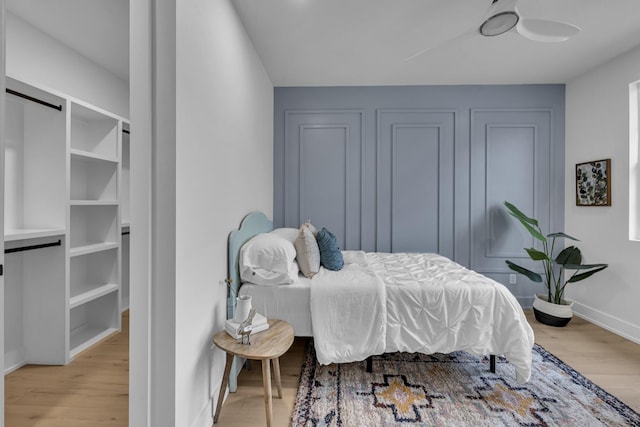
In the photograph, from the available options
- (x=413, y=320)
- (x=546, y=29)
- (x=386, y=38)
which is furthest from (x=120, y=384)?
(x=546, y=29)

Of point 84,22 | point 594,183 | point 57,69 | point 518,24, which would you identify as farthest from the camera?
point 594,183

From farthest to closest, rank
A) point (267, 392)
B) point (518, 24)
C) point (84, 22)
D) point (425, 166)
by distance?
point (425, 166), point (84, 22), point (518, 24), point (267, 392)

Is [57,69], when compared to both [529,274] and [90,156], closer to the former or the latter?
[90,156]

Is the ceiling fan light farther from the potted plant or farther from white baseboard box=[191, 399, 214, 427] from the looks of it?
white baseboard box=[191, 399, 214, 427]

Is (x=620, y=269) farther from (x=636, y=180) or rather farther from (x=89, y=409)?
(x=89, y=409)

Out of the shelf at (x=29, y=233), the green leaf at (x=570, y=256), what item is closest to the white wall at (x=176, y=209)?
the shelf at (x=29, y=233)

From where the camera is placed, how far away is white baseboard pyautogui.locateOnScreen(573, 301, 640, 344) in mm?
2746

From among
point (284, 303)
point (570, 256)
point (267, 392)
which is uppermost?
point (570, 256)

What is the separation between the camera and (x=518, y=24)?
1.95 meters

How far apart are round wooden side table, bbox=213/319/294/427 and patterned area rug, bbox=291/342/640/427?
1.17 feet

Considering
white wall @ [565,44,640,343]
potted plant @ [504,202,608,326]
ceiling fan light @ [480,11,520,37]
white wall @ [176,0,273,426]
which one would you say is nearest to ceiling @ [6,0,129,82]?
white wall @ [176,0,273,426]

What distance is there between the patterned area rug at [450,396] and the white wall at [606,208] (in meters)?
1.16

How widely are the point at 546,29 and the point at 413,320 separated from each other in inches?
83.5

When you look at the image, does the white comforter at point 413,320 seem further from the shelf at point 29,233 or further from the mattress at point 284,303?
the shelf at point 29,233
